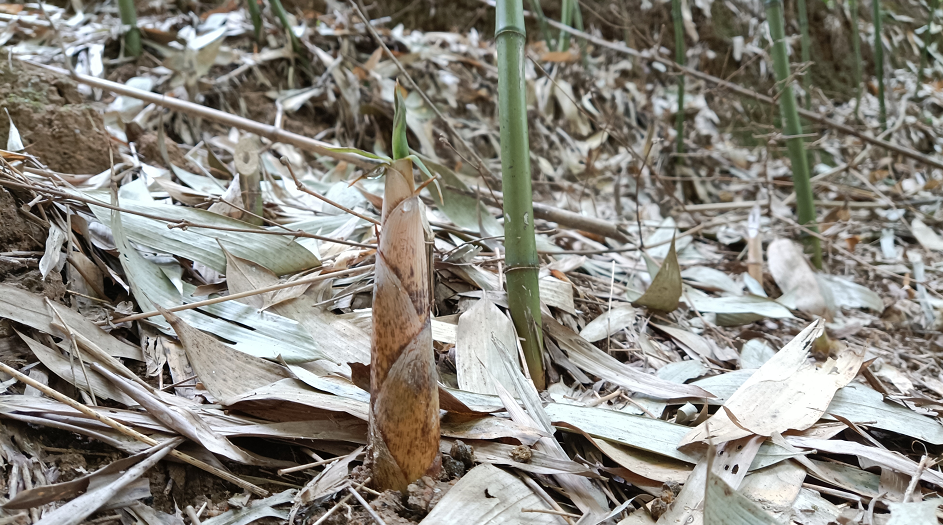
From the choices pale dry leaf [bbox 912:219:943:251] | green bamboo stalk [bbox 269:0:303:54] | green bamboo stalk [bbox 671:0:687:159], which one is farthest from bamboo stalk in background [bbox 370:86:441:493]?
pale dry leaf [bbox 912:219:943:251]

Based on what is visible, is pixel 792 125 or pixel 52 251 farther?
pixel 792 125

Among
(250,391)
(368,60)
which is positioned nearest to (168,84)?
(368,60)

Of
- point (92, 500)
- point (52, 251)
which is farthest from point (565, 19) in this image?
point (92, 500)

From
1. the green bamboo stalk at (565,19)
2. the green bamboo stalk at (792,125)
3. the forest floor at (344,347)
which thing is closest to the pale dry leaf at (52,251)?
the forest floor at (344,347)

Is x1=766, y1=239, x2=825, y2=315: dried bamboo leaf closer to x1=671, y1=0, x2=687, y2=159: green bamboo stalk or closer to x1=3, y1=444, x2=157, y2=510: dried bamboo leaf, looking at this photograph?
x1=671, y1=0, x2=687, y2=159: green bamboo stalk

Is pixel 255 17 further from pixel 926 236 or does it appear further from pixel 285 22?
pixel 926 236

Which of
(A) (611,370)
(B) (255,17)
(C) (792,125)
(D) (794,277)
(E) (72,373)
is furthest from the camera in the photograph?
(B) (255,17)

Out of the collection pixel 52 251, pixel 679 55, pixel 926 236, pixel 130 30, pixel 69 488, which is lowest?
pixel 926 236

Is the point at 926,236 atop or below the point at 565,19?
below
